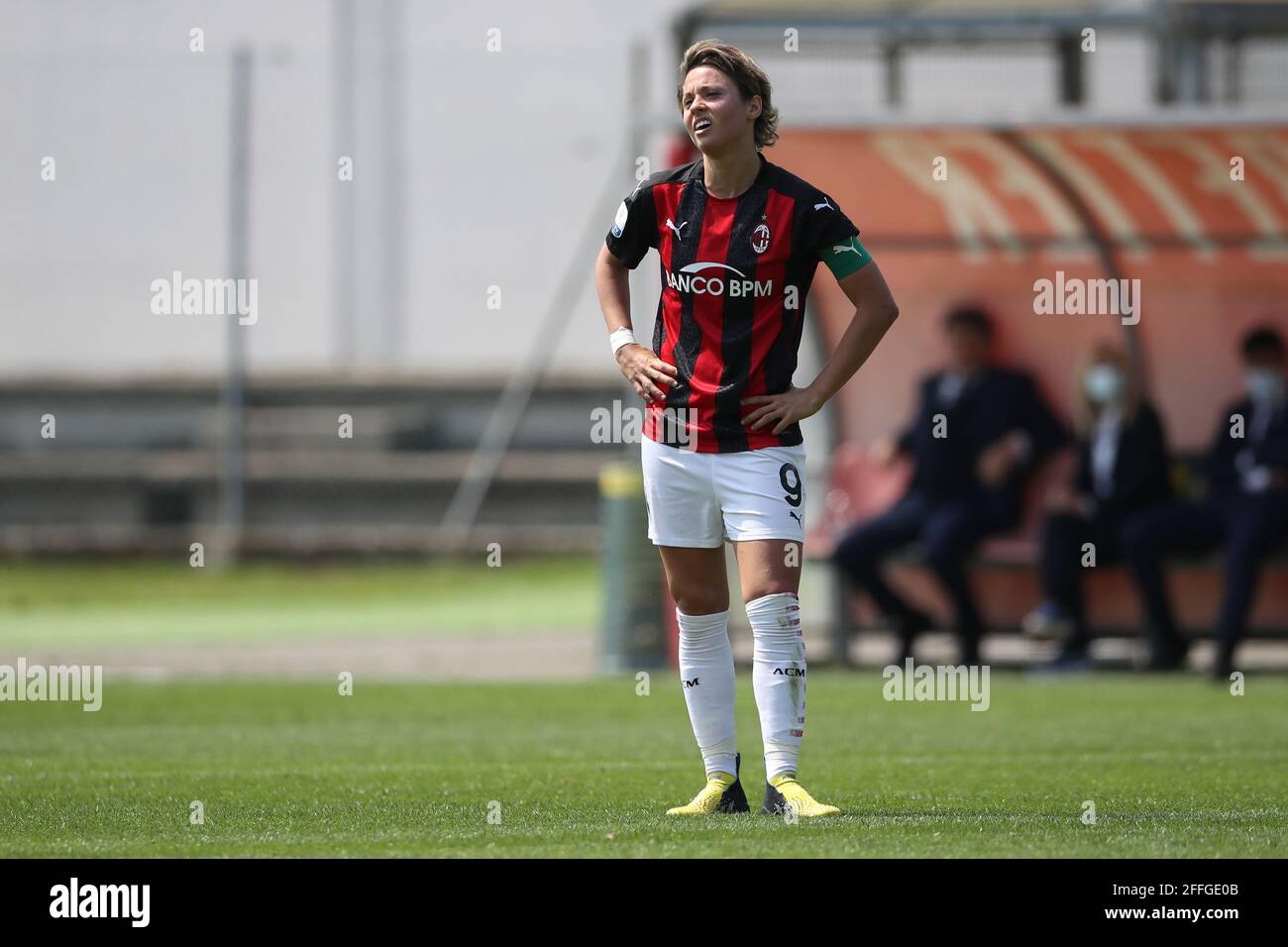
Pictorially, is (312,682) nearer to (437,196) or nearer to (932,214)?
(932,214)

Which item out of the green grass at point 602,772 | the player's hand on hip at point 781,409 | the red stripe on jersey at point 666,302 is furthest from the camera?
the red stripe on jersey at point 666,302

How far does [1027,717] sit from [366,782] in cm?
345

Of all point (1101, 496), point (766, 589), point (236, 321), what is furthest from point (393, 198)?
point (766, 589)

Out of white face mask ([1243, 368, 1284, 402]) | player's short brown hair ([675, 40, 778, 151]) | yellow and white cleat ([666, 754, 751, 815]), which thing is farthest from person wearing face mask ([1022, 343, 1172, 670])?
player's short brown hair ([675, 40, 778, 151])

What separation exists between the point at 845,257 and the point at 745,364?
39cm

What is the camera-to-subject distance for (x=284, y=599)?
15586 mm

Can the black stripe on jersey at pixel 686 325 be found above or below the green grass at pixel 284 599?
above

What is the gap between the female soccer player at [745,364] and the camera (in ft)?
17.1

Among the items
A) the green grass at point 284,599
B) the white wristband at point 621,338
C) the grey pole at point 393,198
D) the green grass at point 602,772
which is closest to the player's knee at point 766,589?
the green grass at point 602,772

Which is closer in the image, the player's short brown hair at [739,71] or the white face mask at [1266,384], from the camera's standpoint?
the player's short brown hair at [739,71]

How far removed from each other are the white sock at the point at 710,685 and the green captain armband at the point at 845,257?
1003 millimetres

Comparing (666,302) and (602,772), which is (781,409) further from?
(602,772)

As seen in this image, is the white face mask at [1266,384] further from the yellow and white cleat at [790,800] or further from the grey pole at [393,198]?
the grey pole at [393,198]

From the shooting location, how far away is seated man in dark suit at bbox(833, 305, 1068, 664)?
1121 cm
